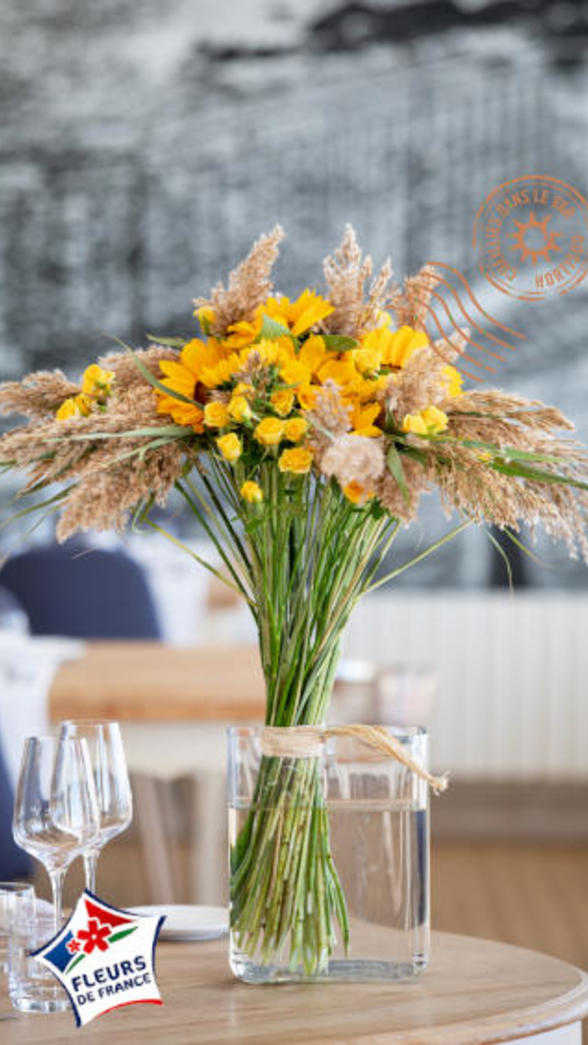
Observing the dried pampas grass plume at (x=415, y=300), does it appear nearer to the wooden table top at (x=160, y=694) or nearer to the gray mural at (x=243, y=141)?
the wooden table top at (x=160, y=694)

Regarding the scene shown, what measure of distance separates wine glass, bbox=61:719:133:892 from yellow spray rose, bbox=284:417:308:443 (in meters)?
0.27

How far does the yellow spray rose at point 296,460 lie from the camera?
3.92 feet

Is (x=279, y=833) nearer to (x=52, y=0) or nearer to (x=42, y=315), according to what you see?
(x=42, y=315)

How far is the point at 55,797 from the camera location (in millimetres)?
1203

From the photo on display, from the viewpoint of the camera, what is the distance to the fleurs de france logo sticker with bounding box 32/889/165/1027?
44.3 inches

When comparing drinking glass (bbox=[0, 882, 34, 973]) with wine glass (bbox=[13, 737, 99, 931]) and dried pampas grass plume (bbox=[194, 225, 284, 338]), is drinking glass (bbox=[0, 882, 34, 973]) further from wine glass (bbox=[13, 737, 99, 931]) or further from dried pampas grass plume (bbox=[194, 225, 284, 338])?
dried pampas grass plume (bbox=[194, 225, 284, 338])

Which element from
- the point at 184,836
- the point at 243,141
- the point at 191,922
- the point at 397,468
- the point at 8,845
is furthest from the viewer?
the point at 243,141

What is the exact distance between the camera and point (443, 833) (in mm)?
5348

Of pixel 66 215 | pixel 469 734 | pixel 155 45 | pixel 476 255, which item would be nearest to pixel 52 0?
pixel 155 45

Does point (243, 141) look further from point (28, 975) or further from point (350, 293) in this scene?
point (28, 975)

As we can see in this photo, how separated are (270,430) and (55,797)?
0.32m


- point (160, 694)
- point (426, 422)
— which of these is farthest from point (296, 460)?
point (160, 694)

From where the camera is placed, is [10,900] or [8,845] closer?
[10,900]

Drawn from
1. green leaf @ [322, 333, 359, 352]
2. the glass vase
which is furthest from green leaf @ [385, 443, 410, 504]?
the glass vase
